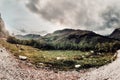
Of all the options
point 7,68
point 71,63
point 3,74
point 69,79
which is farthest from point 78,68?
point 3,74

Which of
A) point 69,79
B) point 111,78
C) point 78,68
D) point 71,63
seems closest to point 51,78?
point 69,79

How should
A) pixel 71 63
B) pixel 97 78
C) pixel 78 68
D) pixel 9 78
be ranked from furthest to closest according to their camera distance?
pixel 71 63, pixel 78 68, pixel 97 78, pixel 9 78

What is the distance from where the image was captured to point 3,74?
271 feet

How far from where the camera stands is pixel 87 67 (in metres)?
124

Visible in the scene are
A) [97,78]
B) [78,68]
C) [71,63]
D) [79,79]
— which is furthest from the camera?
[71,63]

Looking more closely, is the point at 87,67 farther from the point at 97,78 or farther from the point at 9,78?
the point at 9,78

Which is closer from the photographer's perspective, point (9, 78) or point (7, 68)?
point (9, 78)

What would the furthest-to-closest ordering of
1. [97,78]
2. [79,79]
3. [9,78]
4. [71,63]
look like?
1. [71,63]
2. [79,79]
3. [97,78]
4. [9,78]

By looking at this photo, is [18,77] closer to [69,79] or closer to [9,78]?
[9,78]

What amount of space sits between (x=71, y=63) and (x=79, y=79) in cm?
5113

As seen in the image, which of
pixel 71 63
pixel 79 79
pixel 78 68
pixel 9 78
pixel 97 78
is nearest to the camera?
pixel 9 78

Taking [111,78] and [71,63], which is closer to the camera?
[111,78]

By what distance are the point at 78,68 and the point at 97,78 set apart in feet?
123

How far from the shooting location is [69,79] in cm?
9062
